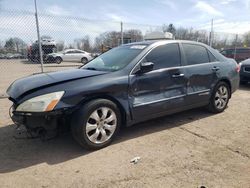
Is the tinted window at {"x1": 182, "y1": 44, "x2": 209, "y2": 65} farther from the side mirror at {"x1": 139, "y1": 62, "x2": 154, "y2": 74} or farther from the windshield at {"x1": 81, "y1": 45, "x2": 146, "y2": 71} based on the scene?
the side mirror at {"x1": 139, "y1": 62, "x2": 154, "y2": 74}

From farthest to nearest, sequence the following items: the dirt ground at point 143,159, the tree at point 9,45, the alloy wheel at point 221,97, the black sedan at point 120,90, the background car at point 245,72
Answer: the tree at point 9,45, the background car at point 245,72, the alloy wheel at point 221,97, the black sedan at point 120,90, the dirt ground at point 143,159

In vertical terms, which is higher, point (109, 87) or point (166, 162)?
point (109, 87)

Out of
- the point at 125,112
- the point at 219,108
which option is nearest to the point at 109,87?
the point at 125,112

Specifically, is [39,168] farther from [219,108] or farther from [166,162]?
[219,108]

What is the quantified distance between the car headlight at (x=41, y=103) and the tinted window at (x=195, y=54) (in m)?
2.70

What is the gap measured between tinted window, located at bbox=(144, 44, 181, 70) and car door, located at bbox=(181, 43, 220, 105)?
23cm

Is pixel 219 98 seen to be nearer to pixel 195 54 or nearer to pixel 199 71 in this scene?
pixel 199 71

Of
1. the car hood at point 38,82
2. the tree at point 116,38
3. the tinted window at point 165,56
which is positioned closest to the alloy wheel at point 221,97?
the tinted window at point 165,56

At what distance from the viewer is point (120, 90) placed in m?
3.71

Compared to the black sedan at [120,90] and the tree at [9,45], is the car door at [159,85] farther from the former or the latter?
the tree at [9,45]

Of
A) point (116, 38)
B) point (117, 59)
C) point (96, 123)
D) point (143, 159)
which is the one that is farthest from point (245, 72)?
point (96, 123)

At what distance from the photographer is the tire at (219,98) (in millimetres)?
5225

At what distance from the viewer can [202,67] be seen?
4.90 metres

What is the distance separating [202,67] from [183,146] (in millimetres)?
1922
